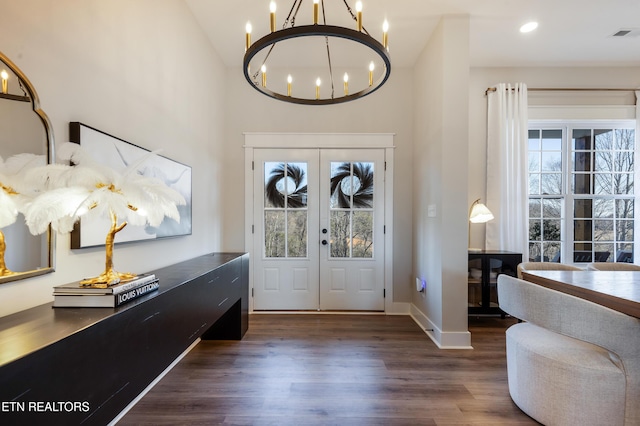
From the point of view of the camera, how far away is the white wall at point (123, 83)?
1.21 meters

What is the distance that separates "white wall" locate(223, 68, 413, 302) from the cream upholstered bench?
1.90 meters

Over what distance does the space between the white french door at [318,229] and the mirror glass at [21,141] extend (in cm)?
250

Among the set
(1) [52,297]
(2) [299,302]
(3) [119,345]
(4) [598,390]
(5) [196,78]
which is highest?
(5) [196,78]

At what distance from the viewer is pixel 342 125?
12.1 ft

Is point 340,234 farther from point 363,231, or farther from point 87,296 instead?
point 87,296

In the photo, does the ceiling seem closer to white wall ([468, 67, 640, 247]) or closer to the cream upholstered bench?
white wall ([468, 67, 640, 247])

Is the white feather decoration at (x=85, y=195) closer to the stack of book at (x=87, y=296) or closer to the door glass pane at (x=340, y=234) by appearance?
the stack of book at (x=87, y=296)

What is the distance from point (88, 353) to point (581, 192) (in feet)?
17.2

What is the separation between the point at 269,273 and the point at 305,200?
1095 mm

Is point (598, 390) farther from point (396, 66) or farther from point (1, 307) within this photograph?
point (396, 66)

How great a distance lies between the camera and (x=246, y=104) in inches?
145

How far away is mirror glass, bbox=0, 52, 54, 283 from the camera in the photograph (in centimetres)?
106

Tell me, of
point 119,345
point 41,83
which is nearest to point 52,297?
point 119,345

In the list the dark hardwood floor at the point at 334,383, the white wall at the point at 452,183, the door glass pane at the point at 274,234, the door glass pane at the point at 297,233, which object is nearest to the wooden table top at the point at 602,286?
the white wall at the point at 452,183
